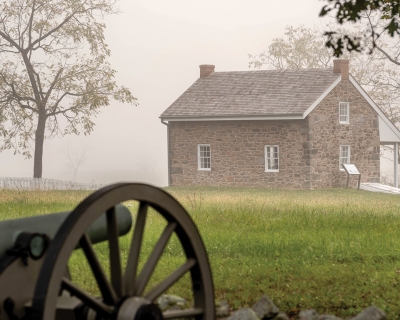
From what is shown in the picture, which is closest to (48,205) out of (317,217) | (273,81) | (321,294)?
(317,217)

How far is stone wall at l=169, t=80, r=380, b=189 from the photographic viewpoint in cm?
3061

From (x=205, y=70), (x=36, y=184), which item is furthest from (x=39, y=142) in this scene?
(x=205, y=70)

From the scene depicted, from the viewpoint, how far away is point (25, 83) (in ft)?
106

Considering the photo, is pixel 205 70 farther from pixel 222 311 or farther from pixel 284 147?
pixel 222 311

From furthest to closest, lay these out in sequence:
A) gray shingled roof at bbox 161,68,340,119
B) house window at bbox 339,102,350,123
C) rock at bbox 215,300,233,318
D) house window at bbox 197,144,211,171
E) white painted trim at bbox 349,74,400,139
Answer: white painted trim at bbox 349,74,400,139 → house window at bbox 339,102,350,123 → house window at bbox 197,144,211,171 → gray shingled roof at bbox 161,68,340,119 → rock at bbox 215,300,233,318

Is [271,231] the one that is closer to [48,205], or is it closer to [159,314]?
[48,205]

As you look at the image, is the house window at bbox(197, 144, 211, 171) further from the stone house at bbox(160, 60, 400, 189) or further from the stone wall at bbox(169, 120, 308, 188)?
the stone wall at bbox(169, 120, 308, 188)

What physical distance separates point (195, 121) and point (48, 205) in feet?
57.6

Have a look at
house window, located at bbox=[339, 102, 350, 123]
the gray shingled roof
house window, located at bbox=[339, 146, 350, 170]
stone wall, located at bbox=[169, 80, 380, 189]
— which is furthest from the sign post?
the gray shingled roof

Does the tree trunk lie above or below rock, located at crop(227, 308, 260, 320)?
above

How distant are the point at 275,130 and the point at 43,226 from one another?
27779 mm

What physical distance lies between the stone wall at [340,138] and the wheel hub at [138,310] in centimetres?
2724

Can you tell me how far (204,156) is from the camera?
3272 centimetres

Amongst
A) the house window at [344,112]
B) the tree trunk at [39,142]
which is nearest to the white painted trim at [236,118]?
the house window at [344,112]
